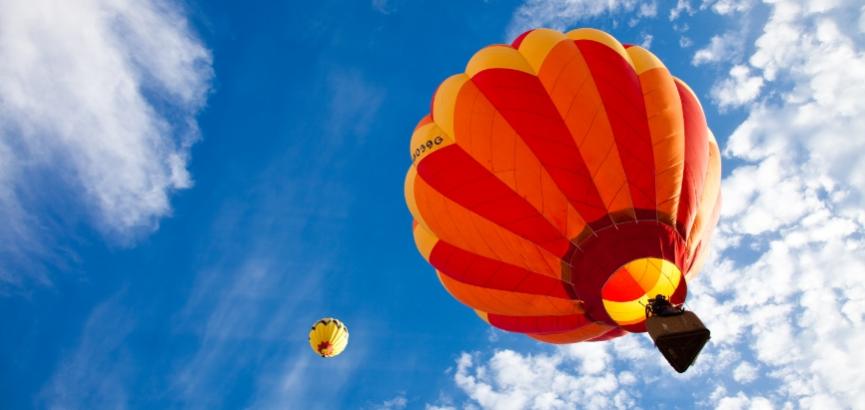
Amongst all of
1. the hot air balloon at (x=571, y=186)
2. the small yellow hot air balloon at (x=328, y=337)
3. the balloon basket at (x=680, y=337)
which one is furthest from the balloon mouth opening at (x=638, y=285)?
the small yellow hot air balloon at (x=328, y=337)

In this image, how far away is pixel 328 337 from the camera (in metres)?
15.3

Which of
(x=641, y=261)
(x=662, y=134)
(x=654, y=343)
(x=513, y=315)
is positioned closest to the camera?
(x=654, y=343)

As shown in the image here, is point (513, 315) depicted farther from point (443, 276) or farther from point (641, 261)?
point (641, 261)

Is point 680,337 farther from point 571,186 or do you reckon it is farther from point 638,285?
point 571,186

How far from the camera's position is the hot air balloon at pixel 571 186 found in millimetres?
7699

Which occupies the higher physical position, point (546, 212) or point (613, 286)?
point (546, 212)

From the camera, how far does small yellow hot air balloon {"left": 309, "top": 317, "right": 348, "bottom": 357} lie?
50.0ft

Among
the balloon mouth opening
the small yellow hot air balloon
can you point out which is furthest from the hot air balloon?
the small yellow hot air balloon

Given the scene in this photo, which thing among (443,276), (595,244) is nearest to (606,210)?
(595,244)

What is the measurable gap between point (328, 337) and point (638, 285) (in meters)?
9.65

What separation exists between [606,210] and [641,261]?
2.63ft

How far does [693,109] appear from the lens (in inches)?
352

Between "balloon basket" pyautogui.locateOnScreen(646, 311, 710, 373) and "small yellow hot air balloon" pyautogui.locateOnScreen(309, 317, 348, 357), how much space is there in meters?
10.1

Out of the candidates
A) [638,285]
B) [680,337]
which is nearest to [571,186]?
[638,285]
